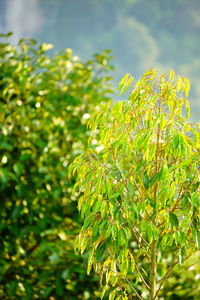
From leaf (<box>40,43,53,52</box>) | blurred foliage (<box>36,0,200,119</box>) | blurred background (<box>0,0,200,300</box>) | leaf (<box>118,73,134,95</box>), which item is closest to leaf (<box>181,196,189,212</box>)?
leaf (<box>118,73,134,95</box>)

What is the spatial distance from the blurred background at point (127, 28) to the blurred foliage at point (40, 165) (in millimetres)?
4167

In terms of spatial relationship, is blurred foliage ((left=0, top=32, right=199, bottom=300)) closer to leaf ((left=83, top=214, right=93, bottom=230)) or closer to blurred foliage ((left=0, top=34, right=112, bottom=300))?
blurred foliage ((left=0, top=34, right=112, bottom=300))

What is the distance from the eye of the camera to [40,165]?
2896 mm

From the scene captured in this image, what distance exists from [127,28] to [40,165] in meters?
6.51

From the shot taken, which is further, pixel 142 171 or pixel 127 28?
pixel 127 28

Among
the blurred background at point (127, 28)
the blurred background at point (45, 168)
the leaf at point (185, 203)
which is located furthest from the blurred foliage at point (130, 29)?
the leaf at point (185, 203)

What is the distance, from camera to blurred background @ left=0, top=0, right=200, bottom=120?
7816mm

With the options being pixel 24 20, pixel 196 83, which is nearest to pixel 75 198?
pixel 24 20

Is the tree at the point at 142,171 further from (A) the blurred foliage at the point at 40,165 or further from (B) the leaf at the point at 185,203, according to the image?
(A) the blurred foliage at the point at 40,165

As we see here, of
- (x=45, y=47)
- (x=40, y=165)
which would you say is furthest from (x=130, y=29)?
(x=40, y=165)

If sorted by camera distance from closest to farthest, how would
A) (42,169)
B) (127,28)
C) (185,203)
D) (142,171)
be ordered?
(185,203) < (142,171) < (42,169) < (127,28)

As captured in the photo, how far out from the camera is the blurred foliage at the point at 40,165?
2.72m

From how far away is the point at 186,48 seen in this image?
9008 millimetres

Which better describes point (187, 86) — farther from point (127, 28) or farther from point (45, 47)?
point (127, 28)
